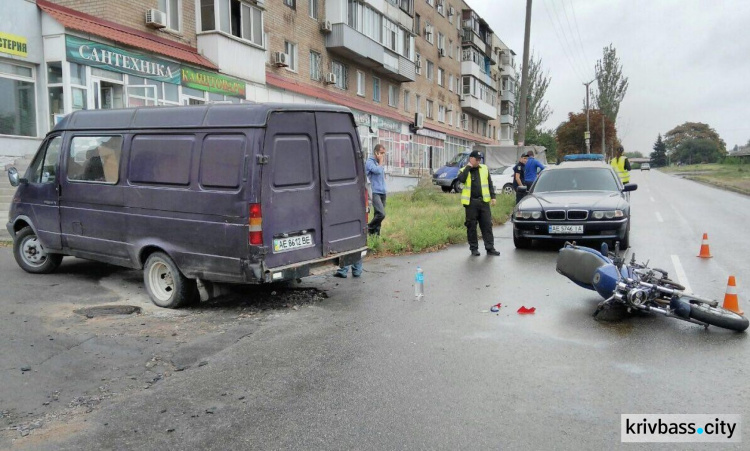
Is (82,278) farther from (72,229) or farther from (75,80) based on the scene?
(75,80)

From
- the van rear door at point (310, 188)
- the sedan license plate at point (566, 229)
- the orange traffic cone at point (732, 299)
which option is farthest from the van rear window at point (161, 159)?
the sedan license plate at point (566, 229)

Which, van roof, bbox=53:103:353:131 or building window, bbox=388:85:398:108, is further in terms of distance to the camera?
building window, bbox=388:85:398:108

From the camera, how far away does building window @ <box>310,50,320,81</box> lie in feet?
93.2

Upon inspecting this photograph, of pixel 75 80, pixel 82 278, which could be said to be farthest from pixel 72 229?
pixel 75 80

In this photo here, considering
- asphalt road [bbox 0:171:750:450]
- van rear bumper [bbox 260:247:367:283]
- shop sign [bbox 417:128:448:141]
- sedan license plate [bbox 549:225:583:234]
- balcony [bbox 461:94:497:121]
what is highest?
balcony [bbox 461:94:497:121]

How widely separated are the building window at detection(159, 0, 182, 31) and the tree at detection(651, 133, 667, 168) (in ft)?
555

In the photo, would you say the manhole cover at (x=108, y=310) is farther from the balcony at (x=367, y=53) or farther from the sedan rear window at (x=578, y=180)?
the balcony at (x=367, y=53)

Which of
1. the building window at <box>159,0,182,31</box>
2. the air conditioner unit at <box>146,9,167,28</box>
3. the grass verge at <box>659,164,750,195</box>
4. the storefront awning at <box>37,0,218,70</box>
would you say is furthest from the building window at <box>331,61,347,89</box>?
the grass verge at <box>659,164,750,195</box>

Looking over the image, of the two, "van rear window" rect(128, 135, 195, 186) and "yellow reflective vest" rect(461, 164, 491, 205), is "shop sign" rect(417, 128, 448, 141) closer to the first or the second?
"yellow reflective vest" rect(461, 164, 491, 205)

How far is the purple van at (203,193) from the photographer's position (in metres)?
5.97

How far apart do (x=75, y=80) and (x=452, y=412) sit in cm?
1590

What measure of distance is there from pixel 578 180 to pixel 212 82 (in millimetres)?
13898

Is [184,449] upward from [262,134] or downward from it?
downward

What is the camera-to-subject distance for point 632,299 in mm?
5555
